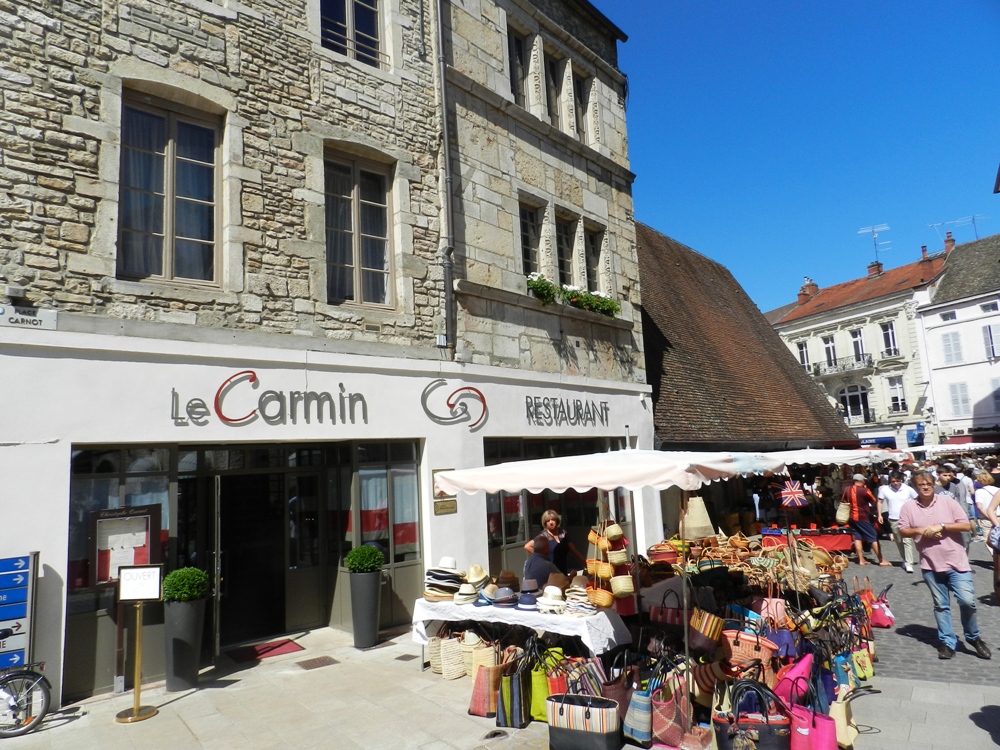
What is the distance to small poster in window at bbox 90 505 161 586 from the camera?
6008 millimetres

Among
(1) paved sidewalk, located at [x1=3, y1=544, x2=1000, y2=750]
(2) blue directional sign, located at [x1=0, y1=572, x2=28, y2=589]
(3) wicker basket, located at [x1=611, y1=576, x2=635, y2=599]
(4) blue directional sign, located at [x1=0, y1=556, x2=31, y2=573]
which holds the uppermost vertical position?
(4) blue directional sign, located at [x1=0, y1=556, x2=31, y2=573]

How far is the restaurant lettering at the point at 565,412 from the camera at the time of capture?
10.2m

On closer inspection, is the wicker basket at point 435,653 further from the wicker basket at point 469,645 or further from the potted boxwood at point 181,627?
the potted boxwood at point 181,627

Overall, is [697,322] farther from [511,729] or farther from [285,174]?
[511,729]

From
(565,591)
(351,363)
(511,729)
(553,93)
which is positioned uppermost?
(553,93)

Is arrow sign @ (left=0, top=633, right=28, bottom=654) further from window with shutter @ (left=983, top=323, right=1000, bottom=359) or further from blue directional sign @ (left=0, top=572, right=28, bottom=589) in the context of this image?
window with shutter @ (left=983, top=323, right=1000, bottom=359)

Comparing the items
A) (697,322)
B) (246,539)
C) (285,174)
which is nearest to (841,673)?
(246,539)

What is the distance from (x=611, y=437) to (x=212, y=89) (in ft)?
A: 26.1

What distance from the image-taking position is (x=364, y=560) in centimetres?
749

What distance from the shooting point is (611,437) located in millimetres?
11914

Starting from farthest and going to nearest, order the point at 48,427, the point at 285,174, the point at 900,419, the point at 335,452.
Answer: the point at 900,419
the point at 335,452
the point at 285,174
the point at 48,427

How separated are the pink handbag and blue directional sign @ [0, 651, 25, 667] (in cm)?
563

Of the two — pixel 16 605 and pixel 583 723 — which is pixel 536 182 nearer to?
pixel 583 723

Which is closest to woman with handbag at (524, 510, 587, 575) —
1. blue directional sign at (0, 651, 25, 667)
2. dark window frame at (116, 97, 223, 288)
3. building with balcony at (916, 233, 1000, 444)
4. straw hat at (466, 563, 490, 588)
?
straw hat at (466, 563, 490, 588)
